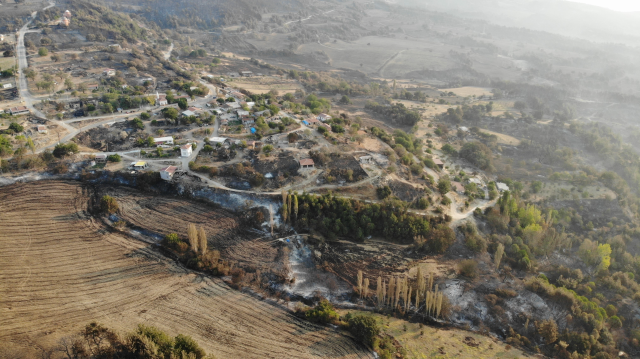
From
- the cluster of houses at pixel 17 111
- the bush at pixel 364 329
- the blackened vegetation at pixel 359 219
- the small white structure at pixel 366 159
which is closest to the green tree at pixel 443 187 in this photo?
the blackened vegetation at pixel 359 219

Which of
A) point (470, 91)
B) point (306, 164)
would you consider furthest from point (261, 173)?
point (470, 91)

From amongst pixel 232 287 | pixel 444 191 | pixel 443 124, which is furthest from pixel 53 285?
pixel 443 124

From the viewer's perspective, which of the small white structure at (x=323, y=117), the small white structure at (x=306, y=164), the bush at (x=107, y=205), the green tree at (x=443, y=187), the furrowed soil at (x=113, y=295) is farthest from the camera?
the small white structure at (x=323, y=117)

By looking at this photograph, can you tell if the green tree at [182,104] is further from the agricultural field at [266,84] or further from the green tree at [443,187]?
the green tree at [443,187]

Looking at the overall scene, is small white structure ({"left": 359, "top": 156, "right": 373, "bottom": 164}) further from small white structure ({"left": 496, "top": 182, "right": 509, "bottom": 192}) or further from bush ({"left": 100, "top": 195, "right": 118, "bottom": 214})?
bush ({"left": 100, "top": 195, "right": 118, "bottom": 214})

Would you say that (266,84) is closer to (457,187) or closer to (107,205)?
(457,187)

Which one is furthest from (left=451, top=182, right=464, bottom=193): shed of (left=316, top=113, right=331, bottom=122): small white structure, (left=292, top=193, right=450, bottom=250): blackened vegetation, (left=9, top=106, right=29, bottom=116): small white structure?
(left=9, top=106, right=29, bottom=116): small white structure
